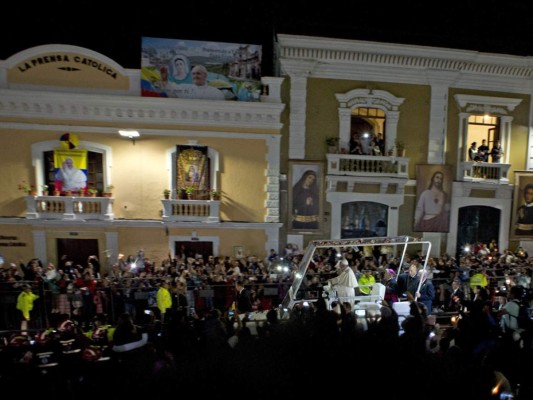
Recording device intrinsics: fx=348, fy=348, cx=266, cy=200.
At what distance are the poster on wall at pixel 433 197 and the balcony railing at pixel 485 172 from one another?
78cm

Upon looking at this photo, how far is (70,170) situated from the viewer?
13289 millimetres

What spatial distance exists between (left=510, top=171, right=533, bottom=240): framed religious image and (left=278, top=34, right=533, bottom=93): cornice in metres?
4.29

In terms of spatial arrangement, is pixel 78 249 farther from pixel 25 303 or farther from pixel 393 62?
pixel 393 62

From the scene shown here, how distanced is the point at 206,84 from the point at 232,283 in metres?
7.92

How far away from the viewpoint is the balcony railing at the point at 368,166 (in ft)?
47.9

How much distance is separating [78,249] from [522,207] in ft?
63.6

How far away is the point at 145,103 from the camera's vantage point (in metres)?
13.3

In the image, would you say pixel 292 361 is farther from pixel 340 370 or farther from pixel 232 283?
pixel 232 283

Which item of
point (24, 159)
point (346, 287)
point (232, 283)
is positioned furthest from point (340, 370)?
point (24, 159)

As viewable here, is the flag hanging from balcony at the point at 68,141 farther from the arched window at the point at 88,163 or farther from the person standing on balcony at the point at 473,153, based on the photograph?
the person standing on balcony at the point at 473,153

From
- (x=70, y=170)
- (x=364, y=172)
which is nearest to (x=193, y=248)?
(x=70, y=170)

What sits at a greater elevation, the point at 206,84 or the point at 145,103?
the point at 206,84

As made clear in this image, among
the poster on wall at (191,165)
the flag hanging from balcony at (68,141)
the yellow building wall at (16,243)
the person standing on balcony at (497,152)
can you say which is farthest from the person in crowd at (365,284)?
the yellow building wall at (16,243)

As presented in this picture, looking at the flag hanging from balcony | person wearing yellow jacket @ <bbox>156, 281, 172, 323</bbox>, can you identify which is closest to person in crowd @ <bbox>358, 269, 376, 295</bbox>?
person wearing yellow jacket @ <bbox>156, 281, 172, 323</bbox>
